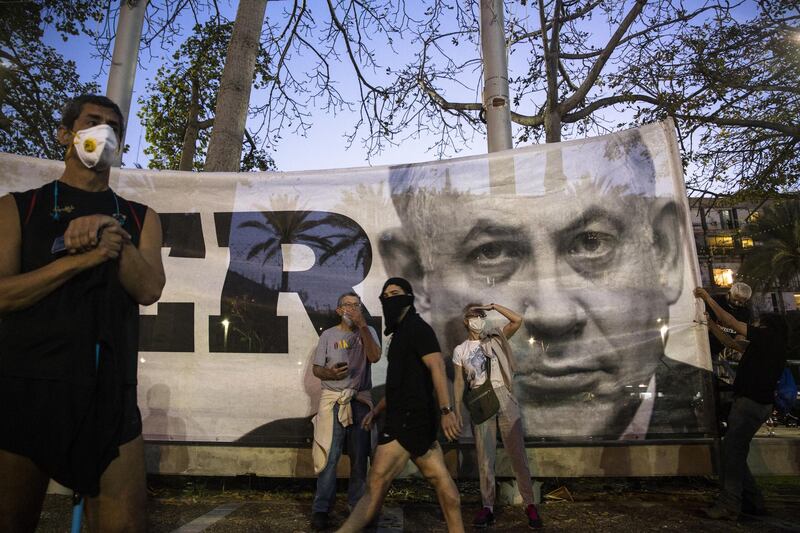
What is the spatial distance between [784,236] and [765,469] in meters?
34.0

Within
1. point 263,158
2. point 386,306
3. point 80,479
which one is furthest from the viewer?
point 263,158

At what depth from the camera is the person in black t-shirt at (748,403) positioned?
4.24 m

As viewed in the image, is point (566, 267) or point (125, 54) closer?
point (566, 267)

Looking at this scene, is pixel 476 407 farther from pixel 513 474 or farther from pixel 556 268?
pixel 556 268

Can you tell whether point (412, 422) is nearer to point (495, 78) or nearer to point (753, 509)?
point (753, 509)

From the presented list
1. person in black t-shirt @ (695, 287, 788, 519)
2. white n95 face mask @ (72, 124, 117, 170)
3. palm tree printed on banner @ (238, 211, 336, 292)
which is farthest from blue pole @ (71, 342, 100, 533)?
person in black t-shirt @ (695, 287, 788, 519)

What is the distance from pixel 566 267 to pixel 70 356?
4.34m

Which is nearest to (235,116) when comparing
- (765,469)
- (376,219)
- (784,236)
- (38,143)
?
(376,219)

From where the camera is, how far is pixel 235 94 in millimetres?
6703

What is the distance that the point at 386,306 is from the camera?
3.99 meters

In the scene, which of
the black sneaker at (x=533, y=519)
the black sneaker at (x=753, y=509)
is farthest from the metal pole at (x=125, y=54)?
the black sneaker at (x=753, y=509)

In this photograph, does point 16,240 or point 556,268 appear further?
point 556,268

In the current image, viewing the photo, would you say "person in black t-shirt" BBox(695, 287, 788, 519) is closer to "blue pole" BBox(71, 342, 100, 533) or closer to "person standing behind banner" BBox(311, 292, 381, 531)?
"person standing behind banner" BBox(311, 292, 381, 531)

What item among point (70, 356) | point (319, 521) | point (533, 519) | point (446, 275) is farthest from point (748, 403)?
point (70, 356)
